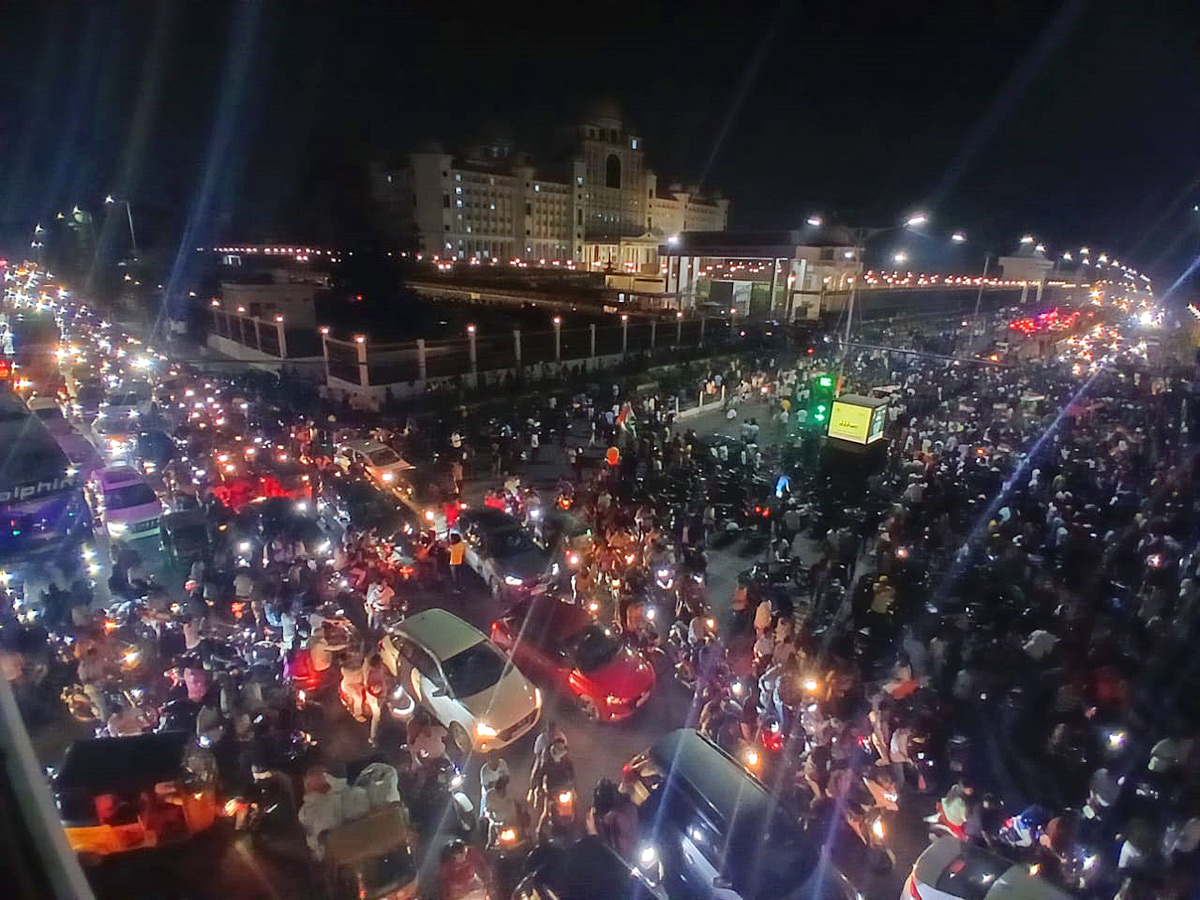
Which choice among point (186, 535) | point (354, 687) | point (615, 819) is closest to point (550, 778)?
point (615, 819)

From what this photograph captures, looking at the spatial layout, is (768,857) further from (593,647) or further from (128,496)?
(128,496)

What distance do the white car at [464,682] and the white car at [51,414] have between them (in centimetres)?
1344

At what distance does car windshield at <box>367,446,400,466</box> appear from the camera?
14.2m

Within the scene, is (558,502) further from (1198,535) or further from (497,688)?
(1198,535)

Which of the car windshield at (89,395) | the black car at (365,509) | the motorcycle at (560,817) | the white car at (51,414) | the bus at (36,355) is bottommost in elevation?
the motorcycle at (560,817)

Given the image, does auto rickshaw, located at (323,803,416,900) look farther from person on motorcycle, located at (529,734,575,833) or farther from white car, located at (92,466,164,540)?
white car, located at (92,466,164,540)

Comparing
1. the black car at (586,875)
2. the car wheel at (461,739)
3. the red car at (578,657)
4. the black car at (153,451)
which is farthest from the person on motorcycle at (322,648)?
the black car at (153,451)

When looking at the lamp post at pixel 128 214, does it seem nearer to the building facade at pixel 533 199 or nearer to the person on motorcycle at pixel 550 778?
the building facade at pixel 533 199

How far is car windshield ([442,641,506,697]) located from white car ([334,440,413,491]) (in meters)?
6.75

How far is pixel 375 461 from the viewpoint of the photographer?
1430 cm

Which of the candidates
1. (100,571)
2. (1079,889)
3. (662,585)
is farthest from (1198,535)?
(100,571)

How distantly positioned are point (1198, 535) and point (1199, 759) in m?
5.84

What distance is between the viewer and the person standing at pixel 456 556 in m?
10.6

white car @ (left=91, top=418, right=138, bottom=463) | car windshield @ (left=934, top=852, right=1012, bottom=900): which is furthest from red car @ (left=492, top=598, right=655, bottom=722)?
white car @ (left=91, top=418, right=138, bottom=463)
